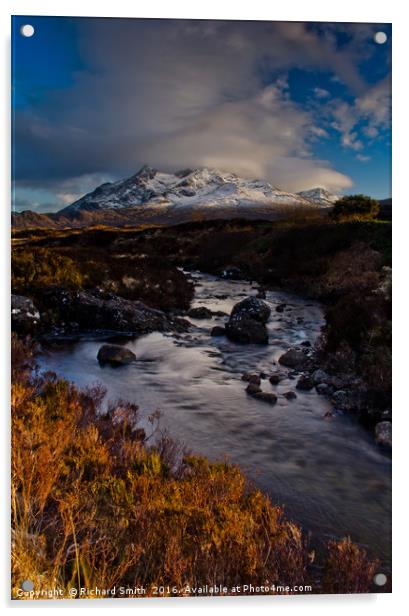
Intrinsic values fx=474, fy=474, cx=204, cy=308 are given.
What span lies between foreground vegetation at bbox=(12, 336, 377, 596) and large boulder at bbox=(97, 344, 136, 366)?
2809 millimetres

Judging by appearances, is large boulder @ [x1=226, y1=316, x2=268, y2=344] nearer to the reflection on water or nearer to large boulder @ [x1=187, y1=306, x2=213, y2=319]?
the reflection on water

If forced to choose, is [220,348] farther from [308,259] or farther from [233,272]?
[308,259]

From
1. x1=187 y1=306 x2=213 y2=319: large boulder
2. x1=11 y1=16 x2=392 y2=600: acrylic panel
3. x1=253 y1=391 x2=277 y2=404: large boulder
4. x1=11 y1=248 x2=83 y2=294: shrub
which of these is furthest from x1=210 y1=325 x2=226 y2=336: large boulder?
x1=11 y1=248 x2=83 y2=294: shrub

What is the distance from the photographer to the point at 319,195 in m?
6.62

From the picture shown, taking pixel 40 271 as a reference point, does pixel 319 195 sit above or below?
above

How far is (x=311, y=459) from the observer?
19.9 feet

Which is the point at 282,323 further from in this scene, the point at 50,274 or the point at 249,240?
the point at 50,274

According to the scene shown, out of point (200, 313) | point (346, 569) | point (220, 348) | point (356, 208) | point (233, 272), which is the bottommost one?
point (346, 569)

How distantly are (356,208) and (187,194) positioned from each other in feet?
7.71

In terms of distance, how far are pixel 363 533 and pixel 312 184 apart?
4.39m

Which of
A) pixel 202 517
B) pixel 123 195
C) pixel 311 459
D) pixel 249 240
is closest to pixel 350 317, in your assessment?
pixel 249 240

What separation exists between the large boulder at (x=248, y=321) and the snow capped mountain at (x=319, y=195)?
2.46m

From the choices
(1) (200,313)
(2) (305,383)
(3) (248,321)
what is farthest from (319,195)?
(1) (200,313)
